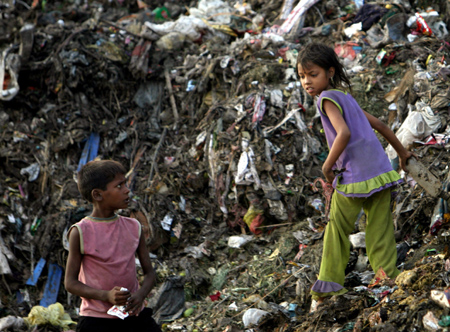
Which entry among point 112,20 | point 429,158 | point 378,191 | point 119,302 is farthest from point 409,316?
point 112,20

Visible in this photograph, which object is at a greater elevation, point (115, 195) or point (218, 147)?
point (115, 195)

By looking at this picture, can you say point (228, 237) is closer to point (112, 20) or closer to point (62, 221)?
point (62, 221)

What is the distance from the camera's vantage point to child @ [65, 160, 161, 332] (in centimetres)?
243

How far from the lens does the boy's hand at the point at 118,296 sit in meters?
2.33

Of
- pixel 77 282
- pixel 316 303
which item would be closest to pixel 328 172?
pixel 316 303

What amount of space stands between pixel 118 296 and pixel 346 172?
147cm

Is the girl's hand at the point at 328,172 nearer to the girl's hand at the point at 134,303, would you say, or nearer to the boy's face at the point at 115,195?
the boy's face at the point at 115,195

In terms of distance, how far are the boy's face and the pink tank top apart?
3.1 inches

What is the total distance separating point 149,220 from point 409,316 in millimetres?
3055

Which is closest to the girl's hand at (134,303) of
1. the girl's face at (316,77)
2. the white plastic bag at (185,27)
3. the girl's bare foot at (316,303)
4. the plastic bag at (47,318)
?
the girl's bare foot at (316,303)

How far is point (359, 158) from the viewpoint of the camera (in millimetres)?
2965

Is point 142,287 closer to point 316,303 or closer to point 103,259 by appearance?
point 103,259

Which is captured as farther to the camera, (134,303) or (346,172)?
(346,172)

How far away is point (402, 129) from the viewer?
4.43 metres
